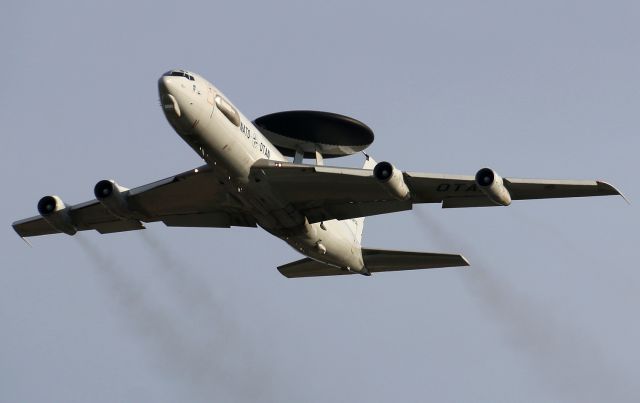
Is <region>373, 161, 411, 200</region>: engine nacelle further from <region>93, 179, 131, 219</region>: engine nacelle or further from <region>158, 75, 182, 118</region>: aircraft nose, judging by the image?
<region>93, 179, 131, 219</region>: engine nacelle

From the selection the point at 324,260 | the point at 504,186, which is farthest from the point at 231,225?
the point at 504,186

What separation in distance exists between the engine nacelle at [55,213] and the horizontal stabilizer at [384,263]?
11.2 metres

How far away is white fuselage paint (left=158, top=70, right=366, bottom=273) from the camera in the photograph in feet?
172

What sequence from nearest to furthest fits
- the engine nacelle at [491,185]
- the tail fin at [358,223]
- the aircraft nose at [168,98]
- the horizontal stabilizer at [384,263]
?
the aircraft nose at [168,98] < the engine nacelle at [491,185] < the horizontal stabilizer at [384,263] < the tail fin at [358,223]

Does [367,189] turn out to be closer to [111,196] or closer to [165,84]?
[165,84]

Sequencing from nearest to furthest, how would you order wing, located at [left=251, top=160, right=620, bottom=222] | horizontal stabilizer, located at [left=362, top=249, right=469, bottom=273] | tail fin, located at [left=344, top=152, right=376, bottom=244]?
1. wing, located at [left=251, top=160, right=620, bottom=222]
2. horizontal stabilizer, located at [left=362, top=249, right=469, bottom=273]
3. tail fin, located at [left=344, top=152, right=376, bottom=244]

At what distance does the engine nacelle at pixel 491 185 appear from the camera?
52.7 metres

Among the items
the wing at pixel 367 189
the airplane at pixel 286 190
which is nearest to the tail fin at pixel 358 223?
the airplane at pixel 286 190

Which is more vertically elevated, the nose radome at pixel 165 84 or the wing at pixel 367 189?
the nose radome at pixel 165 84

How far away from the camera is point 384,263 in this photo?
63000 mm

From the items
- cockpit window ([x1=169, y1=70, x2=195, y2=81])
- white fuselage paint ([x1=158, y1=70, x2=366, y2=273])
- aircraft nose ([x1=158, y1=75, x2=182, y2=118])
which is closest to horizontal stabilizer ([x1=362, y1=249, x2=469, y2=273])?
white fuselage paint ([x1=158, y1=70, x2=366, y2=273])

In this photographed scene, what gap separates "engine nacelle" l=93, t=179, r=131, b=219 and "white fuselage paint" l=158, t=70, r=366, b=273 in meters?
5.87

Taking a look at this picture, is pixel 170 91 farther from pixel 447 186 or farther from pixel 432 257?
pixel 432 257

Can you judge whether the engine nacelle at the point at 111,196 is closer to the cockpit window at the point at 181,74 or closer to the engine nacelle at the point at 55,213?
the engine nacelle at the point at 55,213
